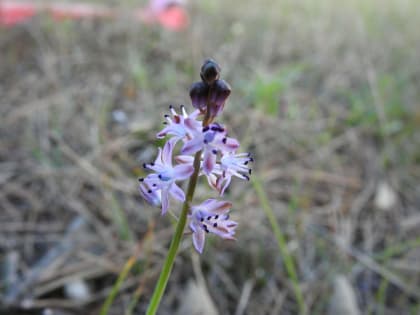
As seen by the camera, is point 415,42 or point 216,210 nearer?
point 216,210

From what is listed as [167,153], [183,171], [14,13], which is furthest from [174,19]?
[183,171]

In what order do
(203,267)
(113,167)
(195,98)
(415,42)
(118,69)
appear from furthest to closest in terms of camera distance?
(415,42) → (118,69) → (113,167) → (203,267) → (195,98)

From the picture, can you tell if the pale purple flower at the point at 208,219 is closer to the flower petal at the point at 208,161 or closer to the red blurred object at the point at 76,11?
the flower petal at the point at 208,161

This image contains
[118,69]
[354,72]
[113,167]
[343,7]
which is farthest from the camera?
[343,7]

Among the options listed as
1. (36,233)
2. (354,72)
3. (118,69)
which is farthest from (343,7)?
(36,233)

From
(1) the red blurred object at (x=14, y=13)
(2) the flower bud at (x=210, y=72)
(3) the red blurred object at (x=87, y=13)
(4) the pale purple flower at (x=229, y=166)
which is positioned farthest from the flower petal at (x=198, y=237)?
(1) the red blurred object at (x=14, y=13)

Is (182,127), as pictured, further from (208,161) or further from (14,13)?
(14,13)

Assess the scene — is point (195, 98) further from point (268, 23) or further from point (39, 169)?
point (268, 23)

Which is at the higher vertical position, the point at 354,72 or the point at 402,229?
the point at 354,72
